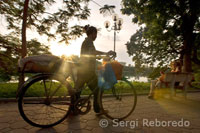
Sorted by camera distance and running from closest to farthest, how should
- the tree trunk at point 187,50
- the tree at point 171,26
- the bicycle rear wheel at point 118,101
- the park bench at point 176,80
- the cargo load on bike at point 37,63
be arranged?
1. the cargo load on bike at point 37,63
2. the bicycle rear wheel at point 118,101
3. the park bench at point 176,80
4. the tree at point 171,26
5. the tree trunk at point 187,50

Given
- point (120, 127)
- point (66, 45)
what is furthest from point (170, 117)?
point (66, 45)

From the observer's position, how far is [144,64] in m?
16.2

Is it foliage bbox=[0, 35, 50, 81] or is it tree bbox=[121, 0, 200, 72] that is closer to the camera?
foliage bbox=[0, 35, 50, 81]

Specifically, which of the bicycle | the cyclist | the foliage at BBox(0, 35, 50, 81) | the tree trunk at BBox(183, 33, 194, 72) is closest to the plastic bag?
the bicycle

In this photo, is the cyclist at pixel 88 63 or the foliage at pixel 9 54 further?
the foliage at pixel 9 54

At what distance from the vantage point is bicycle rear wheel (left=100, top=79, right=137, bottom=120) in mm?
2906

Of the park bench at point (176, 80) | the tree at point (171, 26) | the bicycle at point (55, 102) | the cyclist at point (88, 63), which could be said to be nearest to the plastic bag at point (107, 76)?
the bicycle at point (55, 102)

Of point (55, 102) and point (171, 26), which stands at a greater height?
point (171, 26)

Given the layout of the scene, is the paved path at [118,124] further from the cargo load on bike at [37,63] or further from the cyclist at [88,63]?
the cargo load on bike at [37,63]

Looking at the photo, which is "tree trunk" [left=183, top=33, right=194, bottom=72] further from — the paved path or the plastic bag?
the plastic bag

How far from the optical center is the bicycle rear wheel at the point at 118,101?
291 cm

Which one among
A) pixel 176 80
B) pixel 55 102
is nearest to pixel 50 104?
pixel 55 102

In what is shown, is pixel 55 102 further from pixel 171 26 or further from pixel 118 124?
pixel 171 26

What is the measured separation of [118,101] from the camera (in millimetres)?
3180
